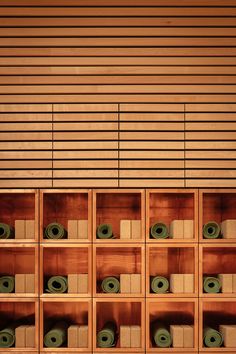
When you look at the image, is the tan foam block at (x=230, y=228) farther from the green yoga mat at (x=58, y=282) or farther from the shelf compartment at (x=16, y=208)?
the shelf compartment at (x=16, y=208)

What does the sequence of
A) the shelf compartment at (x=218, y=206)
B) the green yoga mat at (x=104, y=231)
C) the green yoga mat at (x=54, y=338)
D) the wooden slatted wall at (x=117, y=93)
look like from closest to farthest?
the green yoga mat at (x=54, y=338) → the green yoga mat at (x=104, y=231) → the wooden slatted wall at (x=117, y=93) → the shelf compartment at (x=218, y=206)

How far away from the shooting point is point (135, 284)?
4.58 meters

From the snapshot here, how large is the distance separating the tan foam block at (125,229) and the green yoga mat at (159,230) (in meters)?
0.22

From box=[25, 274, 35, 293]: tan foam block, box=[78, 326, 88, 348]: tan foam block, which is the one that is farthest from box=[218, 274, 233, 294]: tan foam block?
box=[25, 274, 35, 293]: tan foam block

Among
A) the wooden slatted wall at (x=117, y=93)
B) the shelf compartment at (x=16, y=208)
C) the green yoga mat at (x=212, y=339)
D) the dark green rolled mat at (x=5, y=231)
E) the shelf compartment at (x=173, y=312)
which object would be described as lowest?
the green yoga mat at (x=212, y=339)

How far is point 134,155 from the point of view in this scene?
4762 millimetres

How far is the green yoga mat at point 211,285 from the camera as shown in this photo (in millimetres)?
4613

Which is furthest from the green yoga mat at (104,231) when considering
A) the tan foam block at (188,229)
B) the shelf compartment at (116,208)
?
the tan foam block at (188,229)

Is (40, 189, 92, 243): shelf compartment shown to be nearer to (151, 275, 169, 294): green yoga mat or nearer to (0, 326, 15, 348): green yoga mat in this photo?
(151, 275, 169, 294): green yoga mat

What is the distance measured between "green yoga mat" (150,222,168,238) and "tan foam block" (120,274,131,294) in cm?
46

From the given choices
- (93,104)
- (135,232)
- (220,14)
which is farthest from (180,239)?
(220,14)

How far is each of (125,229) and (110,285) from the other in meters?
0.56

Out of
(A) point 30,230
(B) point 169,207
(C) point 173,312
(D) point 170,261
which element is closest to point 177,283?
(D) point 170,261

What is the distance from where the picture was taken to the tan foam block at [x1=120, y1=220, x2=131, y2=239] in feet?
15.1
